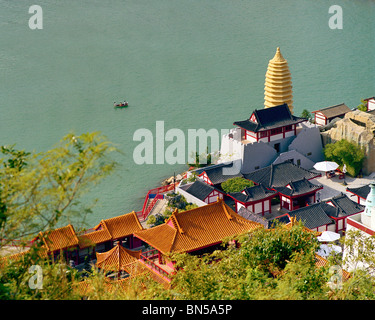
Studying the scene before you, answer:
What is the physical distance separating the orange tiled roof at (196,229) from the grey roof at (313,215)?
2317 mm

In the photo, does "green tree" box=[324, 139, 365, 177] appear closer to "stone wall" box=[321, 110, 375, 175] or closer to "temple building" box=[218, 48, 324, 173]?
"stone wall" box=[321, 110, 375, 175]

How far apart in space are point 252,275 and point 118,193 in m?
16.6

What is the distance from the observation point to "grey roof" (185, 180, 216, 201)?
2373 centimetres

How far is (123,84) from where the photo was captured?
131ft

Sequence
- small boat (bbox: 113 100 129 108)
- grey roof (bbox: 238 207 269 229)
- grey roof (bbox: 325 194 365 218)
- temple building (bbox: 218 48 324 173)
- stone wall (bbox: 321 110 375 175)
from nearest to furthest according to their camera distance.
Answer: grey roof (bbox: 238 207 269 229) < grey roof (bbox: 325 194 365 218) < temple building (bbox: 218 48 324 173) < stone wall (bbox: 321 110 375 175) < small boat (bbox: 113 100 129 108)

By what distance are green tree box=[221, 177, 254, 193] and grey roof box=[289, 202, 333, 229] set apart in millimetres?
2802

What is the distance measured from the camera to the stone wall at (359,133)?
26141 millimetres

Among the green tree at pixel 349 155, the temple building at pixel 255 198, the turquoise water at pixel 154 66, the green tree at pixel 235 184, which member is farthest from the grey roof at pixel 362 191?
the turquoise water at pixel 154 66

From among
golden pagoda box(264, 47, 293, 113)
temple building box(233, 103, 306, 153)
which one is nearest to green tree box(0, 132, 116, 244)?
temple building box(233, 103, 306, 153)

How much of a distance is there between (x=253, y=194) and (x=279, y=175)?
5.86ft

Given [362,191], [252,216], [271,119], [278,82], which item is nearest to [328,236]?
[252,216]

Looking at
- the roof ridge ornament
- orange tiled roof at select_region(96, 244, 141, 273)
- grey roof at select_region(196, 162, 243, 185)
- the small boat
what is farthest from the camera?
the small boat

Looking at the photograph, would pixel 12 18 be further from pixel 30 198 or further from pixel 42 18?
pixel 30 198

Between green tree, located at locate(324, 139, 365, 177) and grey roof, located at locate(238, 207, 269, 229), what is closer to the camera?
grey roof, located at locate(238, 207, 269, 229)
